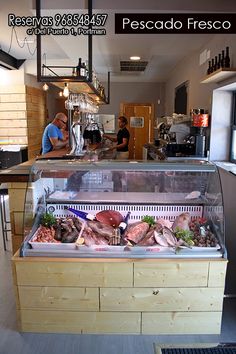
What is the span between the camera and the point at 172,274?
78.5 inches

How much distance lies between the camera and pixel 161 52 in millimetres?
5773

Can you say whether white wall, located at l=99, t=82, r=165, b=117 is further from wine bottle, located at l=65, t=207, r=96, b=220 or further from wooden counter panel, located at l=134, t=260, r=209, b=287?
wooden counter panel, located at l=134, t=260, r=209, b=287

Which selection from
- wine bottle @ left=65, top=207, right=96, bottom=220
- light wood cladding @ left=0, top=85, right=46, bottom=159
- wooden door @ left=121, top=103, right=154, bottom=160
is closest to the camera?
wine bottle @ left=65, top=207, right=96, bottom=220

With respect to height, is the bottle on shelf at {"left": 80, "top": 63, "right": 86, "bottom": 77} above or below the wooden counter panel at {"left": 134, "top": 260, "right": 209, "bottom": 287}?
above

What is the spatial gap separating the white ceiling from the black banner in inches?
15.6

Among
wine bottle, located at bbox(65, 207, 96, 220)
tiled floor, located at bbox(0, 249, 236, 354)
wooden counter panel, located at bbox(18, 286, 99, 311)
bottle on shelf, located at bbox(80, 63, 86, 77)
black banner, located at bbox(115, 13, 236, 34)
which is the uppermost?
black banner, located at bbox(115, 13, 236, 34)

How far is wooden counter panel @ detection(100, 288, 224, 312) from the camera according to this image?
202cm

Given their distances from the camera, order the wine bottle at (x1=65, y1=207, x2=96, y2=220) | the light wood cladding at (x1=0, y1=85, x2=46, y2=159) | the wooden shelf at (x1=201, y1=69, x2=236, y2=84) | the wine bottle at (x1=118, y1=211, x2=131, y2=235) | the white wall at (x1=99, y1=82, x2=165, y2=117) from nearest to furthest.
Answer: the wine bottle at (x1=118, y1=211, x2=131, y2=235)
the wine bottle at (x1=65, y1=207, x2=96, y2=220)
the wooden shelf at (x1=201, y1=69, x2=236, y2=84)
the light wood cladding at (x1=0, y1=85, x2=46, y2=159)
the white wall at (x1=99, y1=82, x2=165, y2=117)

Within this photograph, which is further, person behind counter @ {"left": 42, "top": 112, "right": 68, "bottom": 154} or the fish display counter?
person behind counter @ {"left": 42, "top": 112, "right": 68, "bottom": 154}

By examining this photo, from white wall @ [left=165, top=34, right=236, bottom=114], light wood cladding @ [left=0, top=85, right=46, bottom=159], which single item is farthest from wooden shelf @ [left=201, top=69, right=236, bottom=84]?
light wood cladding @ [left=0, top=85, right=46, bottom=159]

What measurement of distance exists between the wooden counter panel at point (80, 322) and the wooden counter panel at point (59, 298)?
0.05 m

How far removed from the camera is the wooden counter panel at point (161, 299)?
79.6 inches

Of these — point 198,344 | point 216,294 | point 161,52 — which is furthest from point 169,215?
point 161,52

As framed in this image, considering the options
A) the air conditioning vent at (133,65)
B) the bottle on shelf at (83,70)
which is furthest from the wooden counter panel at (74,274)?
the air conditioning vent at (133,65)
